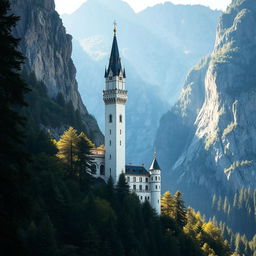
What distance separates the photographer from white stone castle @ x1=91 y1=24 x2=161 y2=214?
134 meters

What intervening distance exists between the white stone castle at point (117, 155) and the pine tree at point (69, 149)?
12678mm

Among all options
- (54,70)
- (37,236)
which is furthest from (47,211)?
(54,70)

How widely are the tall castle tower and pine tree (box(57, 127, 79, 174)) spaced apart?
48.0 feet

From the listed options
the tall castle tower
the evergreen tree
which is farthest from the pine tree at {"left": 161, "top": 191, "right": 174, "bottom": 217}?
the evergreen tree

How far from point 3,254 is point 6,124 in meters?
5.52

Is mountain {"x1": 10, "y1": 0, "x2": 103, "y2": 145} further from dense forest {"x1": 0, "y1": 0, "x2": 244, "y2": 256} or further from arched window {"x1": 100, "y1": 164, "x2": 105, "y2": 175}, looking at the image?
arched window {"x1": 100, "y1": 164, "x2": 105, "y2": 175}

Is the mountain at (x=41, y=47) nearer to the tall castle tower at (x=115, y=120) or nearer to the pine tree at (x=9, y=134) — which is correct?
the tall castle tower at (x=115, y=120)

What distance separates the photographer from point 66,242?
96.3 m

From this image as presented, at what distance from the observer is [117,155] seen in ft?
440

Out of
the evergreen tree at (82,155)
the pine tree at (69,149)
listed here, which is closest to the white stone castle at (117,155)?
the evergreen tree at (82,155)

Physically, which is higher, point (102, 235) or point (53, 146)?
point (53, 146)

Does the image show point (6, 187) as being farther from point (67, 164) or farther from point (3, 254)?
point (67, 164)

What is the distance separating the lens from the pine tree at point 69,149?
11888 centimetres

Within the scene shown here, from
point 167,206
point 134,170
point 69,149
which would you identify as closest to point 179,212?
point 167,206
